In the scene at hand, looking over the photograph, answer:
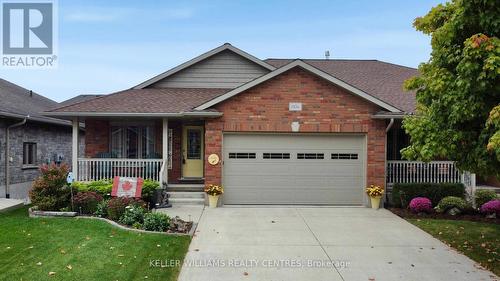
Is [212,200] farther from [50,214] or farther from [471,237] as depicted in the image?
[471,237]

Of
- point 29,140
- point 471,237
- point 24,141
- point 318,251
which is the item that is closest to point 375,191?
point 471,237

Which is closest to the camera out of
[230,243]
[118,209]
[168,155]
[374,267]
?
[374,267]

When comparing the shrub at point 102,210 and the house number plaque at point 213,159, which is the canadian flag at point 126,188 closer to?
the shrub at point 102,210

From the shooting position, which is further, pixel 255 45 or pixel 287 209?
pixel 255 45

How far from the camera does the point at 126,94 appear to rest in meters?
14.2

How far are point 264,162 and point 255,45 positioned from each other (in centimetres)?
1775

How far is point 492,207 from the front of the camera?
34.7 feet

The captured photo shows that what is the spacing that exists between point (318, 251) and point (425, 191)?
6.04m

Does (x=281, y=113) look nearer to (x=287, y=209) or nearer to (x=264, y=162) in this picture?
(x=264, y=162)

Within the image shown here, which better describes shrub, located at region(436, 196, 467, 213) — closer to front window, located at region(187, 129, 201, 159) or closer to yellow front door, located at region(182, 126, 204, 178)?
yellow front door, located at region(182, 126, 204, 178)

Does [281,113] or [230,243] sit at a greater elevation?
[281,113]

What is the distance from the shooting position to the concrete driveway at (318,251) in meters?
6.04

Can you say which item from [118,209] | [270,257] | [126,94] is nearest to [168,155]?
[126,94]

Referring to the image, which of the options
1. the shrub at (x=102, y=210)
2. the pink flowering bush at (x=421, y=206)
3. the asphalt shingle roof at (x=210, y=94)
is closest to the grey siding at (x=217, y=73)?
the asphalt shingle roof at (x=210, y=94)
